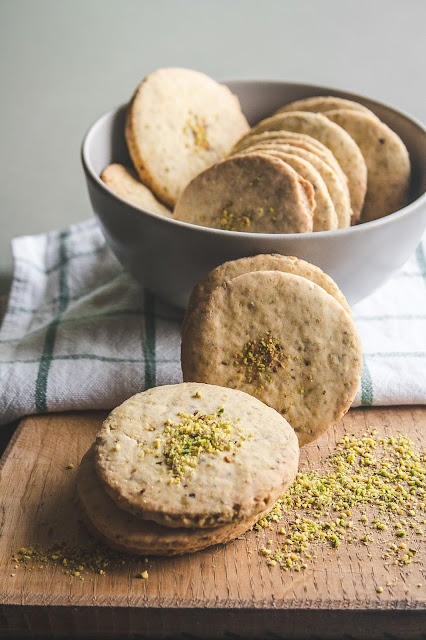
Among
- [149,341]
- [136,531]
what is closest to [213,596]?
[136,531]

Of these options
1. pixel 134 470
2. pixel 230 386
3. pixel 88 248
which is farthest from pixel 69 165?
pixel 134 470

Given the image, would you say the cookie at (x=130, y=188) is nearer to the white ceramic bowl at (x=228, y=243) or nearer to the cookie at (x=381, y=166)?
the white ceramic bowl at (x=228, y=243)

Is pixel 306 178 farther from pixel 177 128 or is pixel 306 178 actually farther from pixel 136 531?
pixel 136 531

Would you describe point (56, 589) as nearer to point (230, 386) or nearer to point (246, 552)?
point (246, 552)

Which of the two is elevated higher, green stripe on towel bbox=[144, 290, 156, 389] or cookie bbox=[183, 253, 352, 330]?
cookie bbox=[183, 253, 352, 330]

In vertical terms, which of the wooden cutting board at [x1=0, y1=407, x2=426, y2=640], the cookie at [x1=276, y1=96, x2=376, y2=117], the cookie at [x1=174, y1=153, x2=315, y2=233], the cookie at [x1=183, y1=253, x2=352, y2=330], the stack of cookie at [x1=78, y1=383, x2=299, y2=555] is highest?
the cookie at [x1=276, y1=96, x2=376, y2=117]

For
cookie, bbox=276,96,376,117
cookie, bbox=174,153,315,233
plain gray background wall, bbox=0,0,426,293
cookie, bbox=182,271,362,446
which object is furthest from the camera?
plain gray background wall, bbox=0,0,426,293

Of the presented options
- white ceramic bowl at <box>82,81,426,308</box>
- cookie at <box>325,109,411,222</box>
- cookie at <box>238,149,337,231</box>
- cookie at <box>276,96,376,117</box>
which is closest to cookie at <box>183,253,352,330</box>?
white ceramic bowl at <box>82,81,426,308</box>

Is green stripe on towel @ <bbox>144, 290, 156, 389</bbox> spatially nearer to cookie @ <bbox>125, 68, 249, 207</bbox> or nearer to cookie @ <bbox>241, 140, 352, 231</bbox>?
cookie @ <bbox>125, 68, 249, 207</bbox>
